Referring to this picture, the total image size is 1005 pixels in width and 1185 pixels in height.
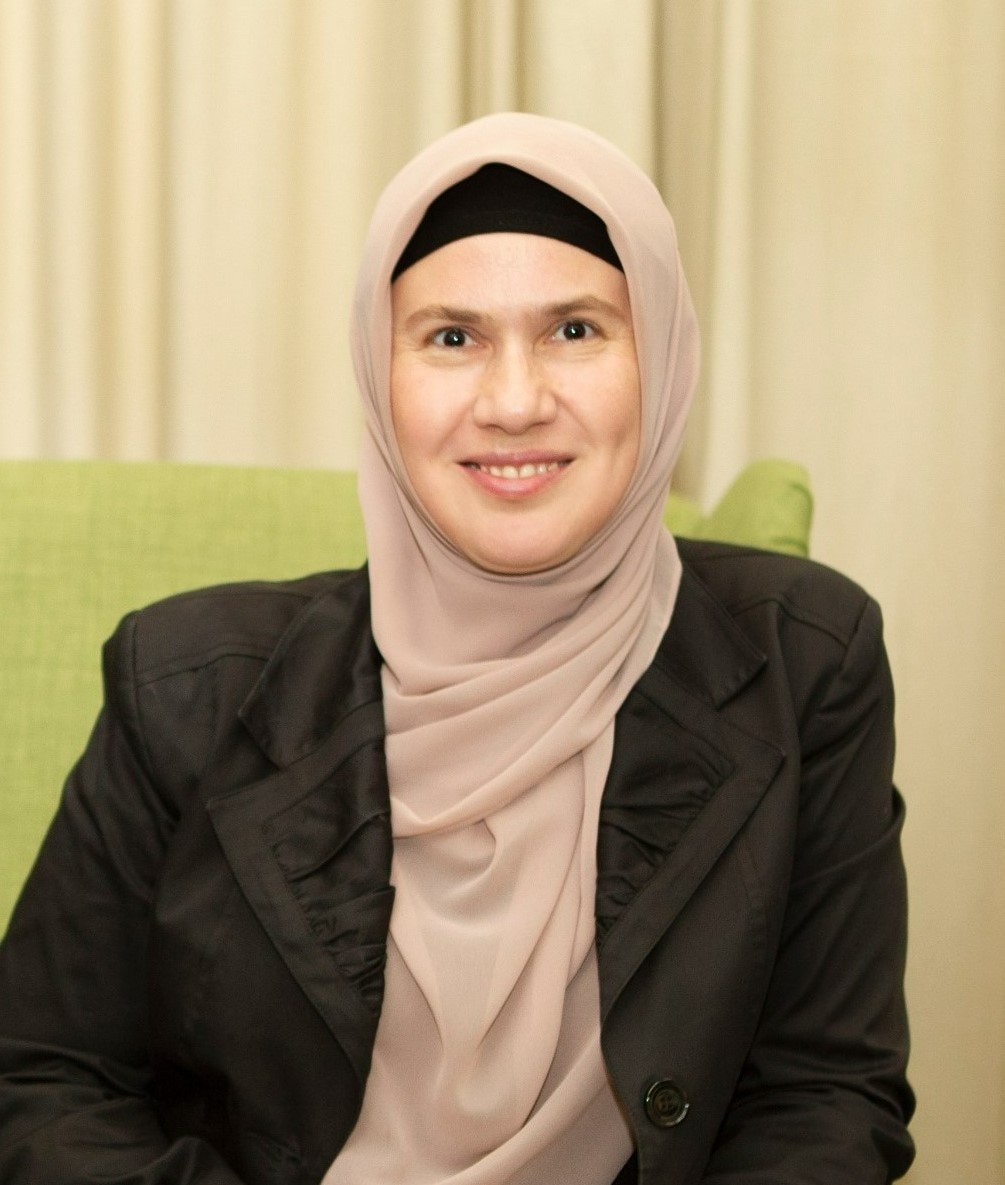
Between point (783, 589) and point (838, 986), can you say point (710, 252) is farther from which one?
point (838, 986)

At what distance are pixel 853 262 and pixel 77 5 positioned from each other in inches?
45.8

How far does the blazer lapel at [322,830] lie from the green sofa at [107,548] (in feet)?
1.24

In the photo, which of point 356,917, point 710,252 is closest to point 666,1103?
point 356,917

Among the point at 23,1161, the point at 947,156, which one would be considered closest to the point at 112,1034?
the point at 23,1161

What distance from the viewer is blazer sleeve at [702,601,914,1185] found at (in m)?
1.35

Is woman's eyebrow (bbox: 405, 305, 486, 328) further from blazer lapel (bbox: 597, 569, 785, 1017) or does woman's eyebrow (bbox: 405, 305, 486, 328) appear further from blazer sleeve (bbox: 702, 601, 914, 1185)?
blazer sleeve (bbox: 702, 601, 914, 1185)

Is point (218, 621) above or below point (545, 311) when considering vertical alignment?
below

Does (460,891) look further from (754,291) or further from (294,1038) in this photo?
(754,291)

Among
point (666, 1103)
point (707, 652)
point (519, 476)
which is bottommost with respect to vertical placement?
point (666, 1103)

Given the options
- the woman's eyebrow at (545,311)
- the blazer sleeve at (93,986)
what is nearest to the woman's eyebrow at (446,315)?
the woman's eyebrow at (545,311)

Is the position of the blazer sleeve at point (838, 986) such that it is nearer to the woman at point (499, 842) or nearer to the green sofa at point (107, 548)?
the woman at point (499, 842)

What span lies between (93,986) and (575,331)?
739 millimetres

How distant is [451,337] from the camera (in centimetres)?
144

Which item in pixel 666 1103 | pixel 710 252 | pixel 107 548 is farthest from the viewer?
pixel 710 252
